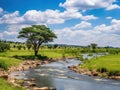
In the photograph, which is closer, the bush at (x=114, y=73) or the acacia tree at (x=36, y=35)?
the bush at (x=114, y=73)

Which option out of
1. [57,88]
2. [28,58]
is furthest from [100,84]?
[28,58]

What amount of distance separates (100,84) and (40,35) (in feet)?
223

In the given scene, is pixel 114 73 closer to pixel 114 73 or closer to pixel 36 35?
pixel 114 73

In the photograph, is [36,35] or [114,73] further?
[36,35]

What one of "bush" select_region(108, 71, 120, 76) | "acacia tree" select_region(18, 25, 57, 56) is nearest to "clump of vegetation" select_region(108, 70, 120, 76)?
"bush" select_region(108, 71, 120, 76)

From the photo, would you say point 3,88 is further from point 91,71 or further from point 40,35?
point 40,35

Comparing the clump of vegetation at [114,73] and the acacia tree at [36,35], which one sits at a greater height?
the acacia tree at [36,35]

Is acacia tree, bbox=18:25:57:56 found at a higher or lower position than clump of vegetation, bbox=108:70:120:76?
higher

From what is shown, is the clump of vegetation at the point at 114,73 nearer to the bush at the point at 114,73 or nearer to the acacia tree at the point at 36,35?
the bush at the point at 114,73

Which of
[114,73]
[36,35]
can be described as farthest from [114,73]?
[36,35]

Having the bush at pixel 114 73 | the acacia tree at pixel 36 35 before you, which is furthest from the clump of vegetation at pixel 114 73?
the acacia tree at pixel 36 35

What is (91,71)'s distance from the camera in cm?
7519

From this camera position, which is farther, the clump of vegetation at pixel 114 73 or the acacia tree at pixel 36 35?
the acacia tree at pixel 36 35

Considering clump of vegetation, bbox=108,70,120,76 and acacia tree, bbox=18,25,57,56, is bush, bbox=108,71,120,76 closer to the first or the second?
clump of vegetation, bbox=108,70,120,76
